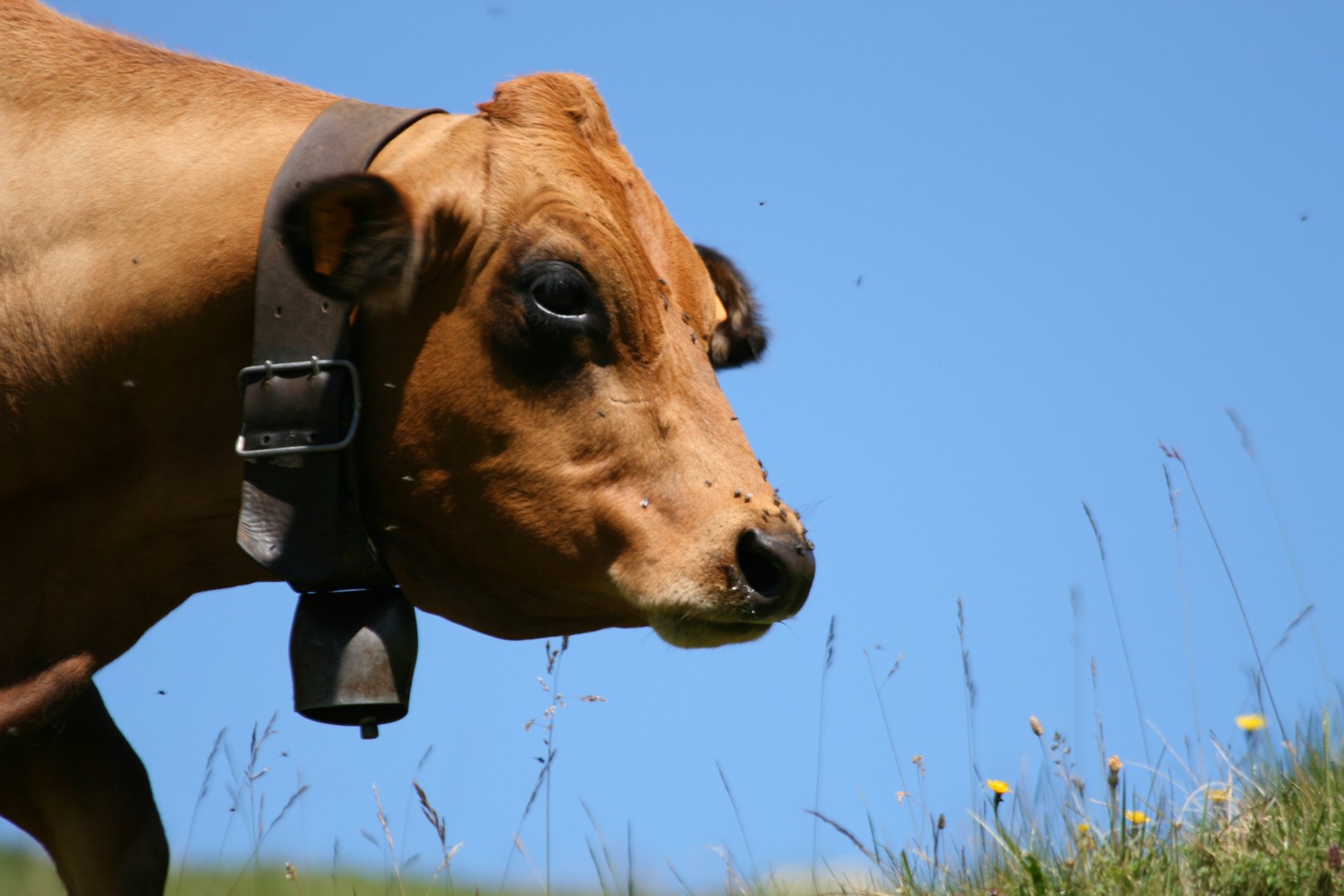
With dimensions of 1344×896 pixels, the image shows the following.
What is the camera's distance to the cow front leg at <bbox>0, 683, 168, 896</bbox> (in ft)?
12.8

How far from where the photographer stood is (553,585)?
3797mm

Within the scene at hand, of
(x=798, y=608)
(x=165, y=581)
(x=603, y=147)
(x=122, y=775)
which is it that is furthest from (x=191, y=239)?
(x=798, y=608)

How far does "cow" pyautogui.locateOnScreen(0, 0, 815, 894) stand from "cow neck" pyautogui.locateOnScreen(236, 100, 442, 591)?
0.27ft

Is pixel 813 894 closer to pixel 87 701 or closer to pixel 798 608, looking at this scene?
pixel 798 608

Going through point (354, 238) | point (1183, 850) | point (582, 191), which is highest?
point (582, 191)

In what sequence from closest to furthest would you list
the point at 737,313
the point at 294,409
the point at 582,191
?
the point at 294,409 → the point at 582,191 → the point at 737,313

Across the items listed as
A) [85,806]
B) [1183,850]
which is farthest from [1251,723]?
[85,806]

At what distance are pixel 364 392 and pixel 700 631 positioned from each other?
3.51 feet

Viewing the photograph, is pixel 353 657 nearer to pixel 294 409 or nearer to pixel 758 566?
pixel 294 409

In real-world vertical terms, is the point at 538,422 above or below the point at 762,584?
above

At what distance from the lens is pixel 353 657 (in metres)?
3.73

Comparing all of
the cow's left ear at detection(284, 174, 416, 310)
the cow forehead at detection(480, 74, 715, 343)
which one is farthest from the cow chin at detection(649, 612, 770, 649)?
the cow's left ear at detection(284, 174, 416, 310)

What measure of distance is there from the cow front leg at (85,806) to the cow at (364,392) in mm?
13

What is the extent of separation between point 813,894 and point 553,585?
1272 mm
